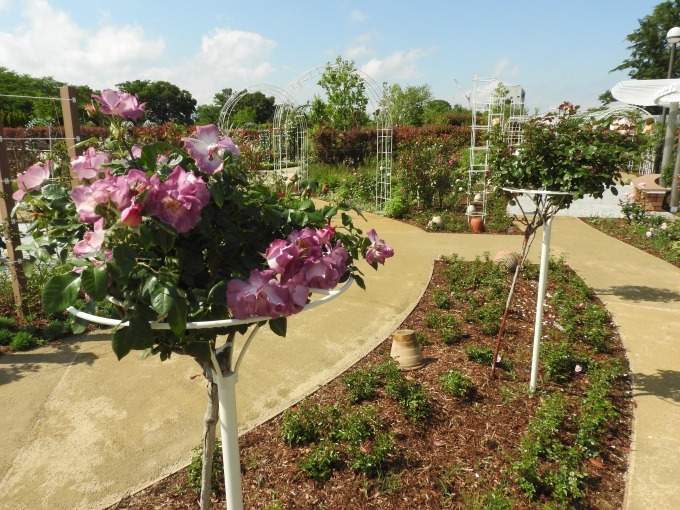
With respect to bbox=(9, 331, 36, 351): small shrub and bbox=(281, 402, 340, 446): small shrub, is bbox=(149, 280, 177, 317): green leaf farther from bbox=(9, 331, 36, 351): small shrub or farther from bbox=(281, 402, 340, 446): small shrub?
bbox=(9, 331, 36, 351): small shrub

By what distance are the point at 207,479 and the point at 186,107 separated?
70.1 metres

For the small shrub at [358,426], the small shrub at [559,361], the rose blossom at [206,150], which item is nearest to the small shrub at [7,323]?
the small shrub at [358,426]

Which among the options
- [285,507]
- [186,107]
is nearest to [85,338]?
[285,507]

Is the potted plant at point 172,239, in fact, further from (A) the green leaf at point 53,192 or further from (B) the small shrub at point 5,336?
(B) the small shrub at point 5,336

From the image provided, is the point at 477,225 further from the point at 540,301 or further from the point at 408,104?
the point at 408,104

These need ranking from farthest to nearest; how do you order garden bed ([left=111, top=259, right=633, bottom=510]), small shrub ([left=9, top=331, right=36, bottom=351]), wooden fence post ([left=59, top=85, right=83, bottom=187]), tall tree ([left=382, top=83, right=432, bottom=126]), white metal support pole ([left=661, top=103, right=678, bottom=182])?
tall tree ([left=382, top=83, right=432, bottom=126]) → white metal support pole ([left=661, top=103, right=678, bottom=182]) → wooden fence post ([left=59, top=85, right=83, bottom=187]) → small shrub ([left=9, top=331, right=36, bottom=351]) → garden bed ([left=111, top=259, right=633, bottom=510])

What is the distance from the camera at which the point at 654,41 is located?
3734cm

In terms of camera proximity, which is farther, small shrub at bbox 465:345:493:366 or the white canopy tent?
the white canopy tent

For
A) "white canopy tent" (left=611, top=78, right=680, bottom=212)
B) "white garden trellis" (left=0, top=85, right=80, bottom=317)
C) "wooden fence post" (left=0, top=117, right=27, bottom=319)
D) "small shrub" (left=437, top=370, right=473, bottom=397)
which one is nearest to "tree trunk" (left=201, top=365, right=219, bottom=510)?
Answer: "small shrub" (left=437, top=370, right=473, bottom=397)

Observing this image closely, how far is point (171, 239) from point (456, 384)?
2621 mm

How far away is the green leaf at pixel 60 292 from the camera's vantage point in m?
0.97

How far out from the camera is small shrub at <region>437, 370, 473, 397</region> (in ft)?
10.5

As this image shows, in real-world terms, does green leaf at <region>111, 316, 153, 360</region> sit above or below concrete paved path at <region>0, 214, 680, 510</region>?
above

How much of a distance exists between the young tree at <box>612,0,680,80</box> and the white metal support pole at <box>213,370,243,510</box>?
44.5 metres
